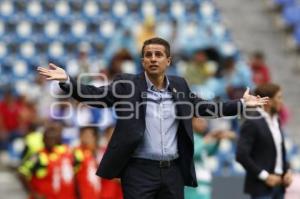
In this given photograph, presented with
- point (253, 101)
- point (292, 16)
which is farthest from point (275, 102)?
point (292, 16)

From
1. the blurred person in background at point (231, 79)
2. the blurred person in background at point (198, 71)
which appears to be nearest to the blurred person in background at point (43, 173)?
the blurred person in background at point (231, 79)

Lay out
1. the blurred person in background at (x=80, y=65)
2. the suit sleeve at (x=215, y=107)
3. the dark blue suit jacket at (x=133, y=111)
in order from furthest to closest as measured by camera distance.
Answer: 1. the blurred person in background at (x=80, y=65)
2. the suit sleeve at (x=215, y=107)
3. the dark blue suit jacket at (x=133, y=111)

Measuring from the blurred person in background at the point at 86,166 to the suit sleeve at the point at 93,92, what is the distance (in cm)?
229

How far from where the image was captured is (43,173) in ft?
25.3

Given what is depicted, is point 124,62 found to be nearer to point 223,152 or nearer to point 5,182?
point 223,152

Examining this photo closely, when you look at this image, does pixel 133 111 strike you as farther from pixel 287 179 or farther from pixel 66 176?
pixel 66 176

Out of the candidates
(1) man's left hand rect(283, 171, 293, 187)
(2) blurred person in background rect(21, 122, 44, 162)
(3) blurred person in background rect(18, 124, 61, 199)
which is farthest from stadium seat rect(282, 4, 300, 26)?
(1) man's left hand rect(283, 171, 293, 187)

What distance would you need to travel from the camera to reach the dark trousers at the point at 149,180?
17.2ft

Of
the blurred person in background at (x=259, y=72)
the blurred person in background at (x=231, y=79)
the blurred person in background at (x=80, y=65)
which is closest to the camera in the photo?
the blurred person in background at (x=80, y=65)

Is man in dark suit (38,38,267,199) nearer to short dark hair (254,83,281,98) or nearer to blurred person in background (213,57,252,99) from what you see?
short dark hair (254,83,281,98)

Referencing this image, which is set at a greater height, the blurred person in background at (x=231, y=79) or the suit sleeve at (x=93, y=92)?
the blurred person in background at (x=231, y=79)

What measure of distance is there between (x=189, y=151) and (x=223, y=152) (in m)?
5.75

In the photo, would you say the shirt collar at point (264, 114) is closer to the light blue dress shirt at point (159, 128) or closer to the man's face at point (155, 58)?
the light blue dress shirt at point (159, 128)

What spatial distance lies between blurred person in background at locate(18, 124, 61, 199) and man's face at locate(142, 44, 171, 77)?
2.61 m
